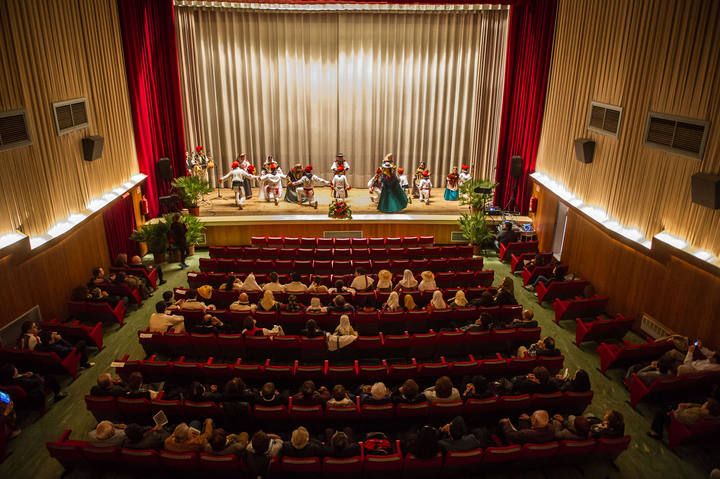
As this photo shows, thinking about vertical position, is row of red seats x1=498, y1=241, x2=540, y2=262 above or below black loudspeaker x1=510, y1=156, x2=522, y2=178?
below

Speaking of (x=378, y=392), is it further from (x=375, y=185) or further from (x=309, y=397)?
(x=375, y=185)

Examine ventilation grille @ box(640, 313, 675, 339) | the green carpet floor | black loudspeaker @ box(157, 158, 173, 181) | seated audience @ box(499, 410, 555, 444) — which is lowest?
the green carpet floor

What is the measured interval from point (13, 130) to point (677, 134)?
10.9 metres

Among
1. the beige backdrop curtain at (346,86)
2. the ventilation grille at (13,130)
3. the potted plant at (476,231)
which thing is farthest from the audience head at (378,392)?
the beige backdrop curtain at (346,86)

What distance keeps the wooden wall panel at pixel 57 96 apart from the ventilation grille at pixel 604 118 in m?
10.9

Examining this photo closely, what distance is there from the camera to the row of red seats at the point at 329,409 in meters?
6.23

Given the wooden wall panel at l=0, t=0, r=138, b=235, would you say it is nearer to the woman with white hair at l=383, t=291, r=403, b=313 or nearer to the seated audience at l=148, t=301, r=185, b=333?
the seated audience at l=148, t=301, r=185, b=333

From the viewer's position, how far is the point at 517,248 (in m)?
12.8

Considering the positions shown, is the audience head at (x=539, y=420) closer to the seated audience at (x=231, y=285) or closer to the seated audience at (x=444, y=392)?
the seated audience at (x=444, y=392)

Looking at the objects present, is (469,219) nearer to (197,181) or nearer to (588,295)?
(588,295)

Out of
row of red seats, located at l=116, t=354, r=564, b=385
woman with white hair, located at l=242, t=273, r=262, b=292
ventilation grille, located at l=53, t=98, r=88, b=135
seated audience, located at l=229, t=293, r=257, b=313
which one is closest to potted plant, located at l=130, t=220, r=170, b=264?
ventilation grille, located at l=53, t=98, r=88, b=135

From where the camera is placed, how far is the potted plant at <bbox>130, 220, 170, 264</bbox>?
12086 millimetres

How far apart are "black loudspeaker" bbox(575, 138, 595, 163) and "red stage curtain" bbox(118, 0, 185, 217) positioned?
11020 mm

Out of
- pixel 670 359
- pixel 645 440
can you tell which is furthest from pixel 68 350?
pixel 670 359
